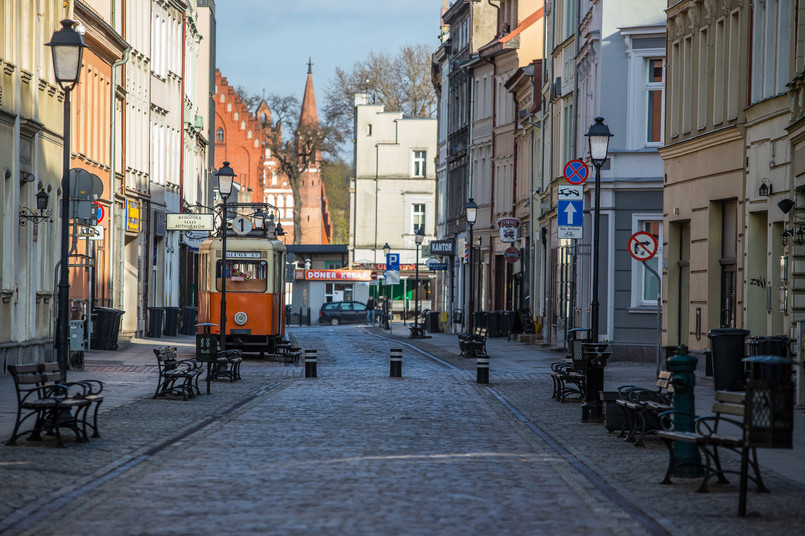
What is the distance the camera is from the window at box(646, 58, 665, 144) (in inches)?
1366

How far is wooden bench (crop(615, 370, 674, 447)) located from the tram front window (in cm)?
2011

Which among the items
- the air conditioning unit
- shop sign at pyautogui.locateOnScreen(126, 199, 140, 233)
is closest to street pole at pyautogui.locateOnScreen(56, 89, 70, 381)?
shop sign at pyautogui.locateOnScreen(126, 199, 140, 233)

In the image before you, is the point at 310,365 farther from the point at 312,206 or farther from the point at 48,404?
the point at 312,206

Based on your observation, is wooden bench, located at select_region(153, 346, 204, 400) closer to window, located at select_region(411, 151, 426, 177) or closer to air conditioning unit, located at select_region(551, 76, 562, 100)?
air conditioning unit, located at select_region(551, 76, 562, 100)

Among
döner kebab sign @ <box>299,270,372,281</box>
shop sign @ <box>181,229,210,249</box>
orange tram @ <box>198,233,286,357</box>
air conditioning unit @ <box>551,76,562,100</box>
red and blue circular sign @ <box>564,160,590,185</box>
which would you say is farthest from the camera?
döner kebab sign @ <box>299,270,372,281</box>

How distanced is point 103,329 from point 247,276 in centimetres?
384

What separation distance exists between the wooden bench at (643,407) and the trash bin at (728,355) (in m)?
5.51

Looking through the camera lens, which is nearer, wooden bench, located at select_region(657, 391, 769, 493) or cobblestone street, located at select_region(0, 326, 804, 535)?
cobblestone street, located at select_region(0, 326, 804, 535)

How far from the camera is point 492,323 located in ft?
173

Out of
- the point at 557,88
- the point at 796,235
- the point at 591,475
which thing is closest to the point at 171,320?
the point at 557,88

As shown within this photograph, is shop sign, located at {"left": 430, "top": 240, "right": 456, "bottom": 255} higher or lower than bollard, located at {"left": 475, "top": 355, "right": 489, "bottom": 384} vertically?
higher

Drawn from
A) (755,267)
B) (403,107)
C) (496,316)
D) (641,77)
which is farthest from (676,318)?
(403,107)

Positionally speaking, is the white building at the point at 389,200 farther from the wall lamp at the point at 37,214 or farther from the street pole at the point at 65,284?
the street pole at the point at 65,284

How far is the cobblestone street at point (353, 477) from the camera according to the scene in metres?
9.78
